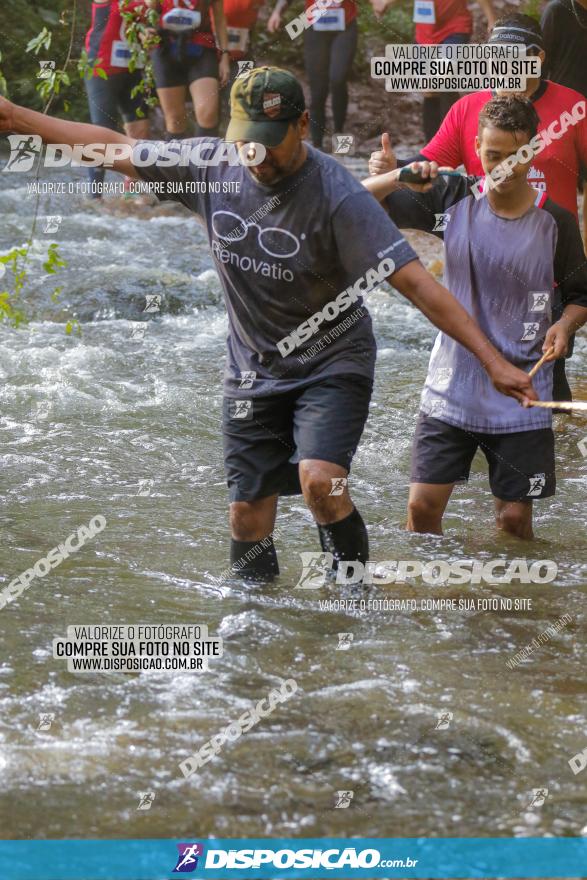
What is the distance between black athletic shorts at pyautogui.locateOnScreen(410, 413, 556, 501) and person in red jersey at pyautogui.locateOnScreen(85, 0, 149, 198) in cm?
686

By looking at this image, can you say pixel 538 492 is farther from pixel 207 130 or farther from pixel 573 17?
pixel 207 130

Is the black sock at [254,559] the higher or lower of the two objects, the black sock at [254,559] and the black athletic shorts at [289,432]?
the lower

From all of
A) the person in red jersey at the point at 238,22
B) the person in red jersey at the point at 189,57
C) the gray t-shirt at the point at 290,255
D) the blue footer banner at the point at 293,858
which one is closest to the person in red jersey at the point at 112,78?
the person in red jersey at the point at 189,57

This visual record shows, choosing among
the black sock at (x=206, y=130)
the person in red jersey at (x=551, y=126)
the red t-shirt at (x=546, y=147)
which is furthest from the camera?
the black sock at (x=206, y=130)

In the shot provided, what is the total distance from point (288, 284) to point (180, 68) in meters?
7.19

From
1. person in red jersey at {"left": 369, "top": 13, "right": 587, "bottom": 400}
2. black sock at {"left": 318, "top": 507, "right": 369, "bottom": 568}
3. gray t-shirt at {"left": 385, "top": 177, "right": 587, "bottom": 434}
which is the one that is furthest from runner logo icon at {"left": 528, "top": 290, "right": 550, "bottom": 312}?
person in red jersey at {"left": 369, "top": 13, "right": 587, "bottom": 400}

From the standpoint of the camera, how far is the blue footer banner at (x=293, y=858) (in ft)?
10.6

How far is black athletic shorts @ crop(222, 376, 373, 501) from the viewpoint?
4453 millimetres

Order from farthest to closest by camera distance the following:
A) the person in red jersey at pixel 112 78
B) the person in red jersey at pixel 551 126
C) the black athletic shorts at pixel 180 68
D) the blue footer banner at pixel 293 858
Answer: the person in red jersey at pixel 112 78 < the black athletic shorts at pixel 180 68 < the person in red jersey at pixel 551 126 < the blue footer banner at pixel 293 858

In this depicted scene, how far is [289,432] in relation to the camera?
4668mm

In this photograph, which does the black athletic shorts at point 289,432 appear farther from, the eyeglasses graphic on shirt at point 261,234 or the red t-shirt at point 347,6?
the red t-shirt at point 347,6

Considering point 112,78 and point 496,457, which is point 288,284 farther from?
point 112,78

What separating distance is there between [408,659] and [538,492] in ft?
3.79

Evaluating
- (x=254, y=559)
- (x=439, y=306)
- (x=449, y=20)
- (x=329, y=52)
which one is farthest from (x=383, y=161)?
(x=329, y=52)
